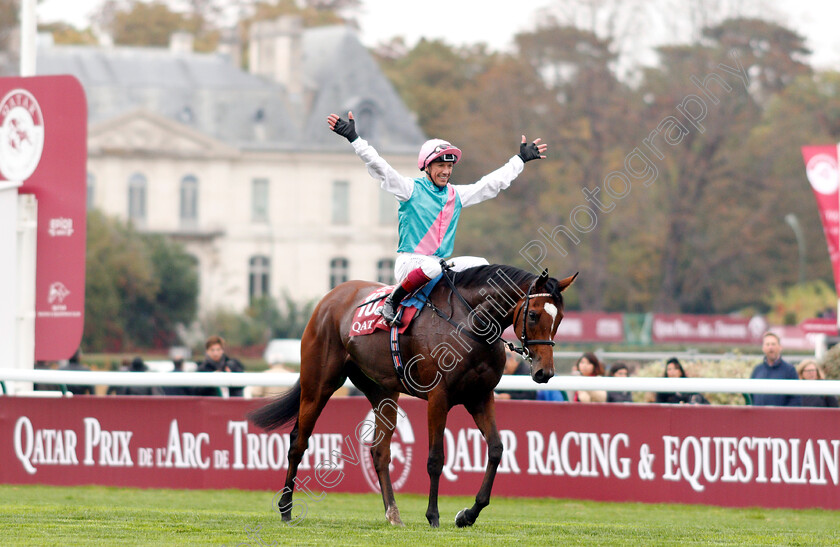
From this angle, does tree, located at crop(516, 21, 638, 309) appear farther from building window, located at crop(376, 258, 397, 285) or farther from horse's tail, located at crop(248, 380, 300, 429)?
horse's tail, located at crop(248, 380, 300, 429)

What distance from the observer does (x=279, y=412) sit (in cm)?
832

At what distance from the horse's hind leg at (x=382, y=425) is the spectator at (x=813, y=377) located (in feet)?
13.3

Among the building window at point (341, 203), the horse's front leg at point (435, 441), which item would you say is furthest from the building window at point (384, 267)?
the horse's front leg at point (435, 441)

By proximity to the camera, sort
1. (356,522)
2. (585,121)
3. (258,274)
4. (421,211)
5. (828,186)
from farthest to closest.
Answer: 1. (258,274)
2. (585,121)
3. (828,186)
4. (356,522)
5. (421,211)

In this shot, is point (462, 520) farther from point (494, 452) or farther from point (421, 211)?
point (421, 211)

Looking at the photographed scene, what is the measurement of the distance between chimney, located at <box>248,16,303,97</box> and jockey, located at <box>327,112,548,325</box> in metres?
46.8

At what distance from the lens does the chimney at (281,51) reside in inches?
2100

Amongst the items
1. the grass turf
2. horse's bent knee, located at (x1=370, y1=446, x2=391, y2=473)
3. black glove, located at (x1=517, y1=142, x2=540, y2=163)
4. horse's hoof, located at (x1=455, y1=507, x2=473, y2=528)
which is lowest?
the grass turf

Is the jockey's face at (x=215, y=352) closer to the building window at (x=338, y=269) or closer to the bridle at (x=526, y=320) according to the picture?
the bridle at (x=526, y=320)

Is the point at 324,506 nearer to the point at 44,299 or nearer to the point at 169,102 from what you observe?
the point at 44,299

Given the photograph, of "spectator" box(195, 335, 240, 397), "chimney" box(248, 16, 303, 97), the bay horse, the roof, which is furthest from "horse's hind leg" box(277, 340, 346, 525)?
"chimney" box(248, 16, 303, 97)

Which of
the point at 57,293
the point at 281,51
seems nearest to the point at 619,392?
the point at 57,293

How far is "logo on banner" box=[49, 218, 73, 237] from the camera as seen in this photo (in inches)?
443

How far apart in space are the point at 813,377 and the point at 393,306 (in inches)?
193
